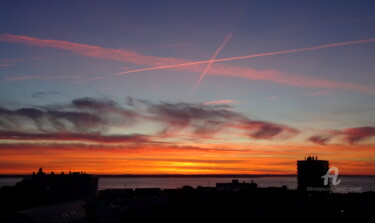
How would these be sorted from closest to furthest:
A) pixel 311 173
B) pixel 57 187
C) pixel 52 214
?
1. pixel 52 214
2. pixel 57 187
3. pixel 311 173

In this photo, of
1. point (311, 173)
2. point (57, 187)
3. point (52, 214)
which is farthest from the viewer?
point (311, 173)

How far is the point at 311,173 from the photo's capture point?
16438cm

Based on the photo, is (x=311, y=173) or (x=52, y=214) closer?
(x=52, y=214)

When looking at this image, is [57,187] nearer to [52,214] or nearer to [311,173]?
[52,214]

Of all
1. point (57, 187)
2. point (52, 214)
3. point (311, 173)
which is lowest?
point (52, 214)

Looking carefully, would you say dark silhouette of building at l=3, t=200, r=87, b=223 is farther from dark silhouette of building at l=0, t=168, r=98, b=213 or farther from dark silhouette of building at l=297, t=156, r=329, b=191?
dark silhouette of building at l=297, t=156, r=329, b=191

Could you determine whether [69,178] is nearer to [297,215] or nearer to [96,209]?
[96,209]

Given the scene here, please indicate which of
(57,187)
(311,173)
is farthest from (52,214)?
(311,173)

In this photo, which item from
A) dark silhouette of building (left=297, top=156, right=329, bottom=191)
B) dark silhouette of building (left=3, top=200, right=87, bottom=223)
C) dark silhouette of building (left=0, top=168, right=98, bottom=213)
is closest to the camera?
dark silhouette of building (left=3, top=200, right=87, bottom=223)

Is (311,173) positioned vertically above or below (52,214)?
above

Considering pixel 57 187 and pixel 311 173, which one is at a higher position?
pixel 311 173

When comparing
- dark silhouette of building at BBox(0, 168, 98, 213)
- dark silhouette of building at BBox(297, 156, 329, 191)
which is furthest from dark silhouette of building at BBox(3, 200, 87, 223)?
dark silhouette of building at BBox(297, 156, 329, 191)

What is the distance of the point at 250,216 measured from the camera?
8312cm

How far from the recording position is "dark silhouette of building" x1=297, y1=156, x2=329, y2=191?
162 m
